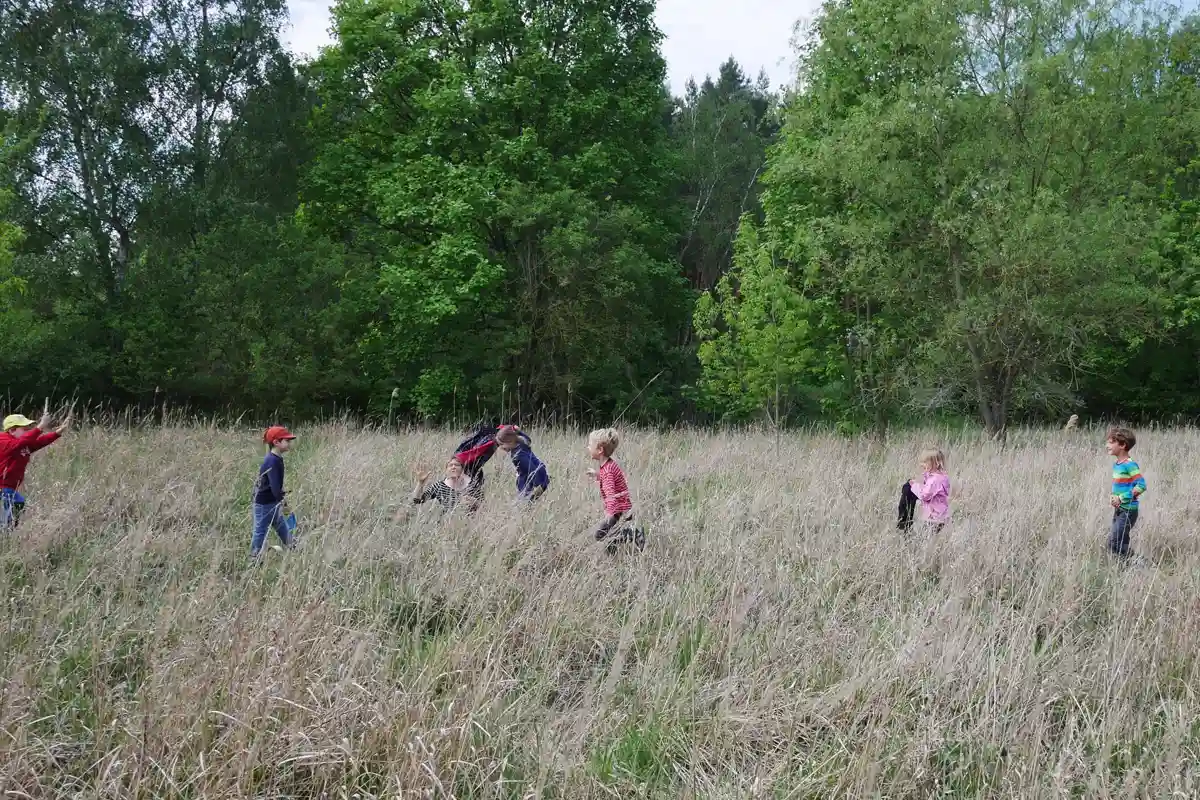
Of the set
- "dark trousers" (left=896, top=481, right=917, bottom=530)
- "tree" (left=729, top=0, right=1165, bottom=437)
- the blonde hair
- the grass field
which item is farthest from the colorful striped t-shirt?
"tree" (left=729, top=0, right=1165, bottom=437)

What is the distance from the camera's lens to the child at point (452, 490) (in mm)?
6102

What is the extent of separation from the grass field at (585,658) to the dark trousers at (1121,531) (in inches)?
4.2

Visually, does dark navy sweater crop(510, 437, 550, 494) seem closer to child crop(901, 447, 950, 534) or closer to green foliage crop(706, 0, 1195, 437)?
child crop(901, 447, 950, 534)

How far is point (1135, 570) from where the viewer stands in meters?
5.35

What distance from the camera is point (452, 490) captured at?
21.1ft

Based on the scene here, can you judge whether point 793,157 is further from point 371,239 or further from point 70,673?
point 70,673

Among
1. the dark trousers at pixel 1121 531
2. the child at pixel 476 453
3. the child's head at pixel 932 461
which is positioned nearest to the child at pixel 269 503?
the child at pixel 476 453

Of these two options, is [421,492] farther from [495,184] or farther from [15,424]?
[495,184]

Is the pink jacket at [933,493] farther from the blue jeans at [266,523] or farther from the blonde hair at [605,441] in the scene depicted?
the blue jeans at [266,523]

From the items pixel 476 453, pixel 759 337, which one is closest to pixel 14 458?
pixel 476 453

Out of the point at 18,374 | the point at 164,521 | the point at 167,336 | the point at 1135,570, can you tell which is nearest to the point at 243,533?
the point at 164,521

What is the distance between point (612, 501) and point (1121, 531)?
3.64 m

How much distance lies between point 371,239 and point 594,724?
65.8 feet

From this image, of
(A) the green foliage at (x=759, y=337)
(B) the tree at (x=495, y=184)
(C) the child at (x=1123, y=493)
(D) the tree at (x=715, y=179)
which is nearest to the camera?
(C) the child at (x=1123, y=493)
